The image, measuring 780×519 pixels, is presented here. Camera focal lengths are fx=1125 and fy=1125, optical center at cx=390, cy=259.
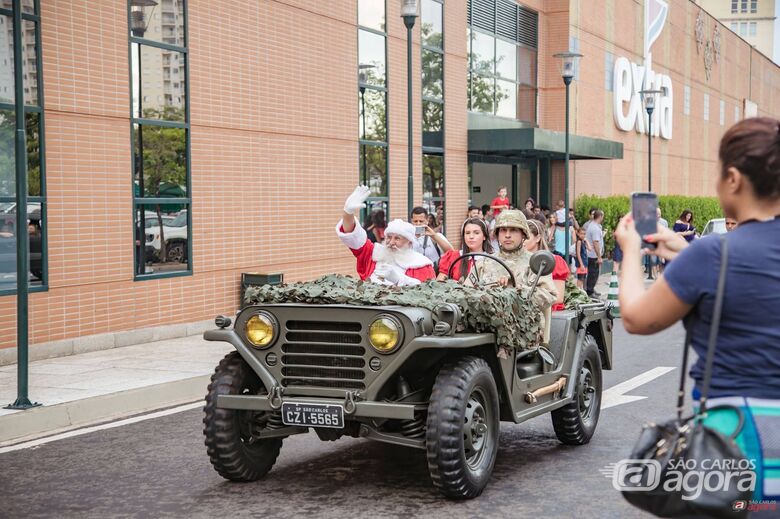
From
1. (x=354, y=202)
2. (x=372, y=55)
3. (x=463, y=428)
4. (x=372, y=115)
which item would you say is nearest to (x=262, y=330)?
(x=463, y=428)

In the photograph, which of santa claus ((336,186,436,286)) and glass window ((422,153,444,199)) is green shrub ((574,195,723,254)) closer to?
glass window ((422,153,444,199))

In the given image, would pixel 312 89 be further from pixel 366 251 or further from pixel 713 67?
pixel 713 67

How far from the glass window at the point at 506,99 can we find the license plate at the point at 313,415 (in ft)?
77.6

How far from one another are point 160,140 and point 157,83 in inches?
30.0

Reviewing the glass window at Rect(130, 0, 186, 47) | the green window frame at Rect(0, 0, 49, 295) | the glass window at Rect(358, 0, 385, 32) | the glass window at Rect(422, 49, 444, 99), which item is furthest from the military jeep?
the glass window at Rect(422, 49, 444, 99)

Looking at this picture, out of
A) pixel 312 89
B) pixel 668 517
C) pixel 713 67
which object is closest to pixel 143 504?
pixel 668 517

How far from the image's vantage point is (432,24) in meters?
23.5

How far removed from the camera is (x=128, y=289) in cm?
1434

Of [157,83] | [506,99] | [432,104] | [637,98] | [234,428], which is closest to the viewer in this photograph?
[234,428]

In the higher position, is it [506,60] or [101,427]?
[506,60]

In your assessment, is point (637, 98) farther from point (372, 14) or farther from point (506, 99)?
point (372, 14)

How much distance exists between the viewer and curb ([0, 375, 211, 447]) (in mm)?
8930

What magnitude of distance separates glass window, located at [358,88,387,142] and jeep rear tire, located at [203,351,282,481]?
13.8 m

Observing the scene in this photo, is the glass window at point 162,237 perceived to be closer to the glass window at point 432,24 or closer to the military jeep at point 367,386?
the military jeep at point 367,386
